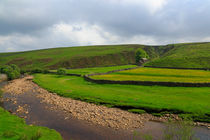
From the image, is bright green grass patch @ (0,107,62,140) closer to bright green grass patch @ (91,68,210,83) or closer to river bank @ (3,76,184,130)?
river bank @ (3,76,184,130)

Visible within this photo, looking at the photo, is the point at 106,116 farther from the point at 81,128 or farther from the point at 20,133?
the point at 20,133

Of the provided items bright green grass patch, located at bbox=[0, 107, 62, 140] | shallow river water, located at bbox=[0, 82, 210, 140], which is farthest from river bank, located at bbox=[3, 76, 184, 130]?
bright green grass patch, located at bbox=[0, 107, 62, 140]

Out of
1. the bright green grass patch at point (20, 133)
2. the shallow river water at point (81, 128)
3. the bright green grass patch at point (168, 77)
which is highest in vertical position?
the bright green grass patch at point (168, 77)

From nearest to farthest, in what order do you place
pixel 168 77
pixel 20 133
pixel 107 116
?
1. pixel 20 133
2. pixel 107 116
3. pixel 168 77

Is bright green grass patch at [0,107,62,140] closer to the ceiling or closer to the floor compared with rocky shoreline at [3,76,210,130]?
closer to the ceiling

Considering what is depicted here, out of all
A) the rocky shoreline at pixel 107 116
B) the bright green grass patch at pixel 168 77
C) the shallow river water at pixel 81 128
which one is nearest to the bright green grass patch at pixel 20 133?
the shallow river water at pixel 81 128

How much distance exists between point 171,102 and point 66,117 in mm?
19308

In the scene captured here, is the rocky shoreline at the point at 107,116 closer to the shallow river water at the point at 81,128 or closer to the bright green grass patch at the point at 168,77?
the shallow river water at the point at 81,128

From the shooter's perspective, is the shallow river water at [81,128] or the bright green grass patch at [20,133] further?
the shallow river water at [81,128]

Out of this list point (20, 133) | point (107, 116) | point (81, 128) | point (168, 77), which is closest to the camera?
point (20, 133)

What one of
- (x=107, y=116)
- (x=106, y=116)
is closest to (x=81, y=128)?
(x=106, y=116)

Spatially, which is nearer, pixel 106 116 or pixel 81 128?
pixel 81 128

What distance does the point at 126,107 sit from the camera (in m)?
25.1

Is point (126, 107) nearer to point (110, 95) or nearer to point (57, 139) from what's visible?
point (110, 95)
